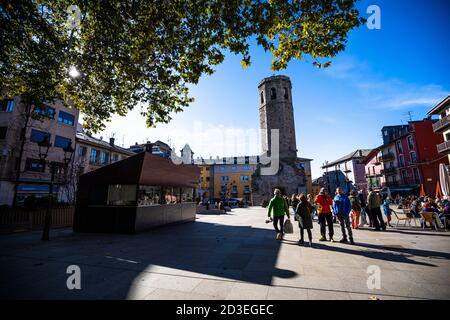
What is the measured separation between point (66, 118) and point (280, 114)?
1302 inches

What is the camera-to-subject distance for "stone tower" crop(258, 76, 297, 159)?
36438 millimetres

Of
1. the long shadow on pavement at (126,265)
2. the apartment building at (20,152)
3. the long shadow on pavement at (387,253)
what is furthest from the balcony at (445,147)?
the apartment building at (20,152)

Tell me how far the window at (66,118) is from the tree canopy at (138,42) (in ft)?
72.4

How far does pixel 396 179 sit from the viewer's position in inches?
1539

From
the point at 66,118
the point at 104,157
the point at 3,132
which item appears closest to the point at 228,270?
the point at 3,132

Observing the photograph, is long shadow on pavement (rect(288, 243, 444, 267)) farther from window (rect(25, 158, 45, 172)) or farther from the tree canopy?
window (rect(25, 158, 45, 172))

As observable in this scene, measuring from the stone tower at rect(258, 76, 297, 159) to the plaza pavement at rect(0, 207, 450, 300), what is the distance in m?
30.1

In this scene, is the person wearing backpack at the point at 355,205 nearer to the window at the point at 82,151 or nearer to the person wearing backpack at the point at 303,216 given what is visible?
the person wearing backpack at the point at 303,216

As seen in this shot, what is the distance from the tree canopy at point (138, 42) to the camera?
555cm

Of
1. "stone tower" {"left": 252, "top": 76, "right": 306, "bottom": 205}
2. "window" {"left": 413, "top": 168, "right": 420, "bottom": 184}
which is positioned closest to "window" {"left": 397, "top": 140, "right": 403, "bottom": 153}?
"window" {"left": 413, "top": 168, "right": 420, "bottom": 184}

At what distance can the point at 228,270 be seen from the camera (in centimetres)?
452

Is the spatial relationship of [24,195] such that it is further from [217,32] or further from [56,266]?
[217,32]

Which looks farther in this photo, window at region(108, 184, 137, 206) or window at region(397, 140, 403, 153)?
window at region(397, 140, 403, 153)
